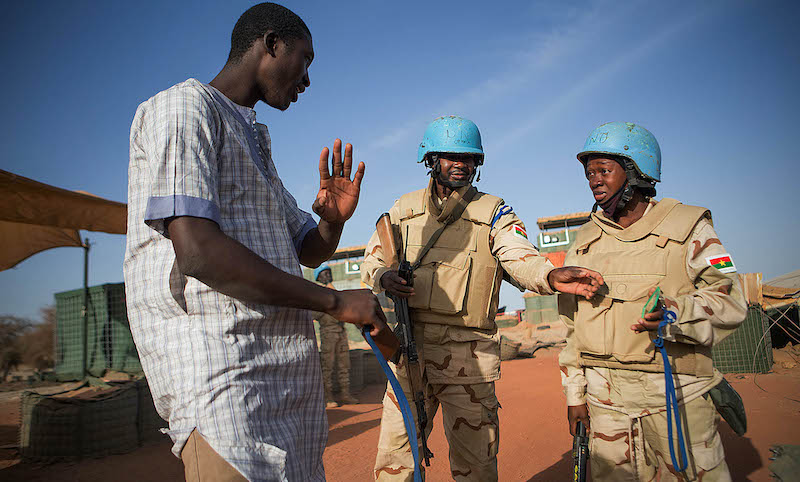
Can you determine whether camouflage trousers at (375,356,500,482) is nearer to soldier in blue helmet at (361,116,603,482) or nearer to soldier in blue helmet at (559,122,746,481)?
soldier in blue helmet at (361,116,603,482)

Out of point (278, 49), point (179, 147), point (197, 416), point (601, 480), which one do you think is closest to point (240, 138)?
point (179, 147)

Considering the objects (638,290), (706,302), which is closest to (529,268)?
(638,290)

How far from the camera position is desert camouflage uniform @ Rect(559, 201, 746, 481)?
267 cm

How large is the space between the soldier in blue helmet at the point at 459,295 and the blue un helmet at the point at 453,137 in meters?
0.02

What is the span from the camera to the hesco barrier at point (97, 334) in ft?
27.6

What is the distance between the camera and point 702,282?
288 centimetres

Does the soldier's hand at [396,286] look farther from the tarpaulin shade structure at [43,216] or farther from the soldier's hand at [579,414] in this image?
the tarpaulin shade structure at [43,216]

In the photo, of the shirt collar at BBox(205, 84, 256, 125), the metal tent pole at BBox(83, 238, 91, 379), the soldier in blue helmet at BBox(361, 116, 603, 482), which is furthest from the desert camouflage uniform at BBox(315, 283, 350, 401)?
the shirt collar at BBox(205, 84, 256, 125)

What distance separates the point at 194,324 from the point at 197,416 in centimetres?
23

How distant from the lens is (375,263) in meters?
3.72

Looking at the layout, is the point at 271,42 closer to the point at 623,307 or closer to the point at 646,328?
the point at 646,328

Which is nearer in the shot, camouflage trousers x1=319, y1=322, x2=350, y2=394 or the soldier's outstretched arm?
the soldier's outstretched arm

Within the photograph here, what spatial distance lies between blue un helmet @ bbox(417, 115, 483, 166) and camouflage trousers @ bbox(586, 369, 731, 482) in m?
1.85

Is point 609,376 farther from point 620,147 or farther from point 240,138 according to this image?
point 240,138
